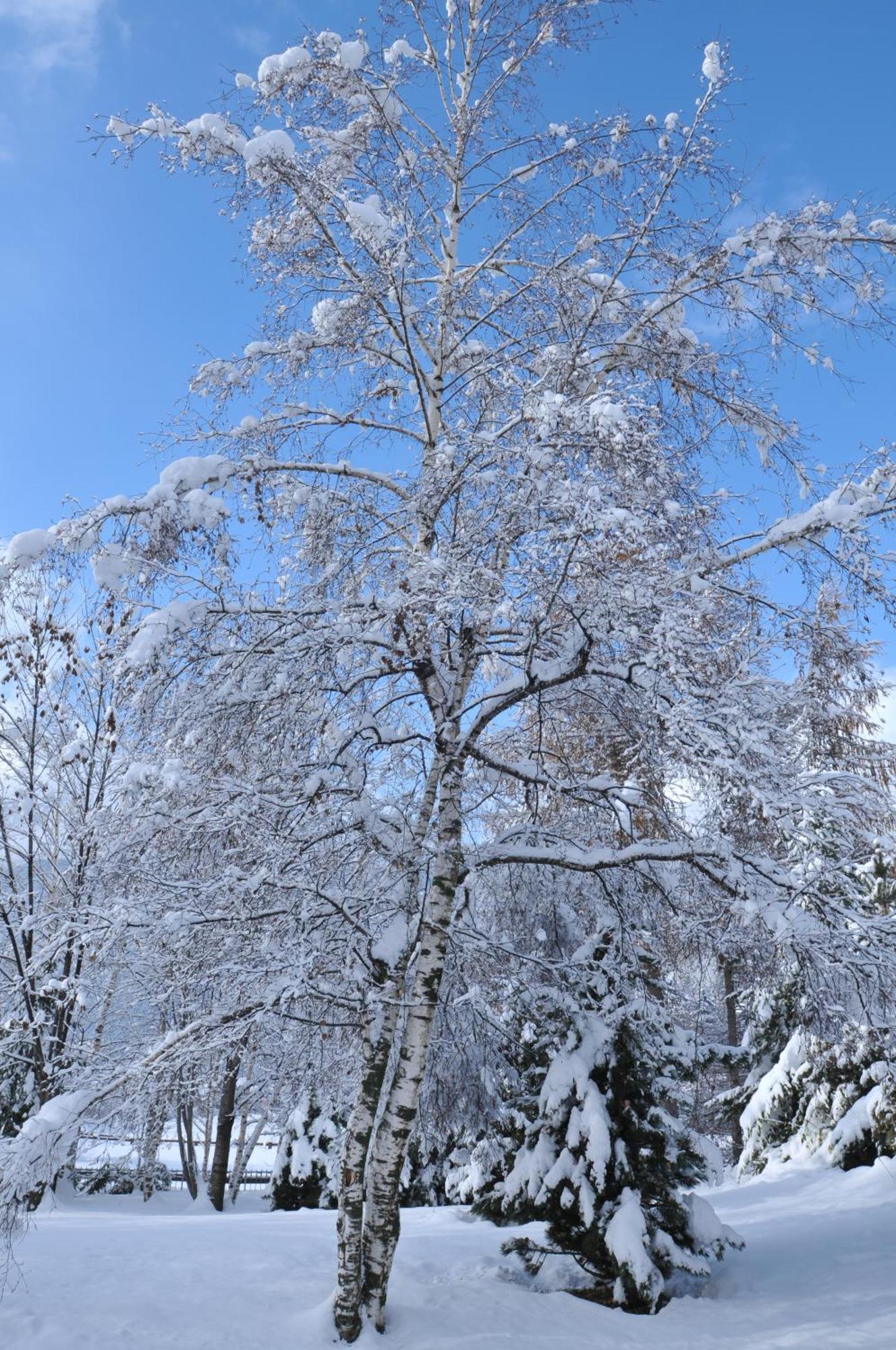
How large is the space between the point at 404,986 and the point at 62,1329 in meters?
2.88

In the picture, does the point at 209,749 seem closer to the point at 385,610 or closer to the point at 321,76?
the point at 385,610

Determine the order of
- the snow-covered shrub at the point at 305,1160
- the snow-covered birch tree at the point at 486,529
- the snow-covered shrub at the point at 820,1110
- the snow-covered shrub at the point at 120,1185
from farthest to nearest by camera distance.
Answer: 1. the snow-covered shrub at the point at 305,1160
2. the snow-covered shrub at the point at 120,1185
3. the snow-covered shrub at the point at 820,1110
4. the snow-covered birch tree at the point at 486,529

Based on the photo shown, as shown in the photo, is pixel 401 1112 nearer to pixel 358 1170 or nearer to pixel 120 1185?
pixel 358 1170

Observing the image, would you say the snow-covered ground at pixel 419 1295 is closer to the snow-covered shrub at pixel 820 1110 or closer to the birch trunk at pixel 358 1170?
the birch trunk at pixel 358 1170

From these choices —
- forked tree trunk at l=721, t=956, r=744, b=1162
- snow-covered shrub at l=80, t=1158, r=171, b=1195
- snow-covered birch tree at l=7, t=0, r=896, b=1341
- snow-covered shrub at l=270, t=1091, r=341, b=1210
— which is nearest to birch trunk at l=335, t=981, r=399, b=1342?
snow-covered birch tree at l=7, t=0, r=896, b=1341

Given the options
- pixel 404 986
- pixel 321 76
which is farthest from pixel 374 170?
pixel 404 986

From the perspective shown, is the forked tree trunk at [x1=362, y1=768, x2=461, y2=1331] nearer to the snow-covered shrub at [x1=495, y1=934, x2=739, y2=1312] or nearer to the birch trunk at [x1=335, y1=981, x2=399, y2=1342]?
the birch trunk at [x1=335, y1=981, x2=399, y2=1342]

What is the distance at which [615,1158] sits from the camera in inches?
320

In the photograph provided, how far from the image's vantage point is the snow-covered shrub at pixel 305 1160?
15820 millimetres

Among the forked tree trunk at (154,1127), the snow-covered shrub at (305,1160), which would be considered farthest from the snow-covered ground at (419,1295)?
the snow-covered shrub at (305,1160)

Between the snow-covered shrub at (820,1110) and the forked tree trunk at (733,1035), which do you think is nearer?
the snow-covered shrub at (820,1110)

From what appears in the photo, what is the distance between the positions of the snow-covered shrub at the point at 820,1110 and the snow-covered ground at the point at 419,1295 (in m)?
1.23

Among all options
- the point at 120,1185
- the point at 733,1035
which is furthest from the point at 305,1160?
the point at 733,1035

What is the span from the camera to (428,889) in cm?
659
